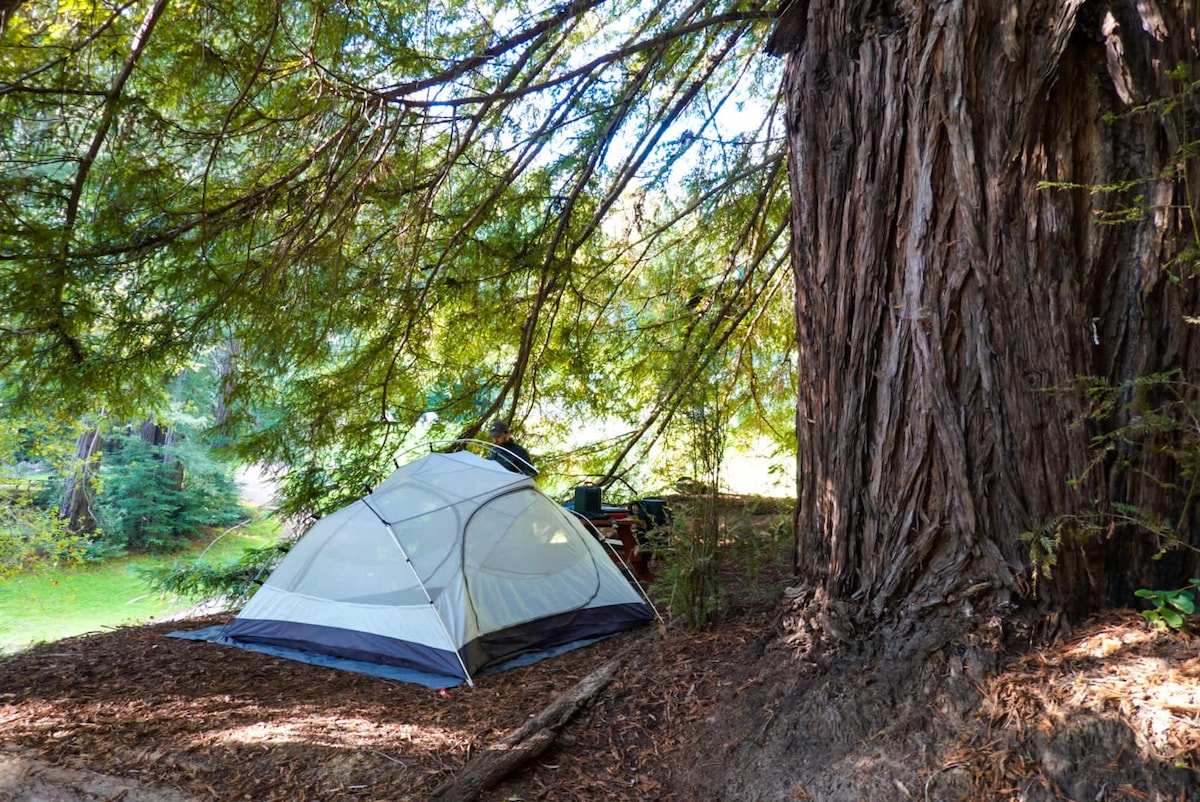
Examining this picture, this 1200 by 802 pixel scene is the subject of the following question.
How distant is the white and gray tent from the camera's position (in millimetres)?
5039

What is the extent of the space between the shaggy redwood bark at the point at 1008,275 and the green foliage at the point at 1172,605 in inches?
3.7

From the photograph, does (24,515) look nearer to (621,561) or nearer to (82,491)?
(82,491)

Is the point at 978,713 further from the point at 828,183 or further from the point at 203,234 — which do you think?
the point at 203,234

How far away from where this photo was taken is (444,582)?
17.0 ft

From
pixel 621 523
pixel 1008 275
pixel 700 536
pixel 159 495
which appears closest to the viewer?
pixel 1008 275

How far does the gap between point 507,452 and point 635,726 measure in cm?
310

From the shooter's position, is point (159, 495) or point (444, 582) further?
point (159, 495)

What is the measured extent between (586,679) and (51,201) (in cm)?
389

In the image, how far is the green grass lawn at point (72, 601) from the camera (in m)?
13.3

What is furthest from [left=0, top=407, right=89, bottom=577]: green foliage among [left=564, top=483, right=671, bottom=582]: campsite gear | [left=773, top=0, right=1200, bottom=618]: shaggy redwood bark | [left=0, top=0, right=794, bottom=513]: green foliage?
Answer: [left=773, top=0, right=1200, bottom=618]: shaggy redwood bark

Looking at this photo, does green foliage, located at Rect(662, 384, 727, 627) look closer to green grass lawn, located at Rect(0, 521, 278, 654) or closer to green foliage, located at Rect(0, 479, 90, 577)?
green grass lawn, located at Rect(0, 521, 278, 654)

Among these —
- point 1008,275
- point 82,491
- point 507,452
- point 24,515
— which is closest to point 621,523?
point 507,452

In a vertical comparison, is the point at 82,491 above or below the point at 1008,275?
above

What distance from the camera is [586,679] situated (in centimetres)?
411
